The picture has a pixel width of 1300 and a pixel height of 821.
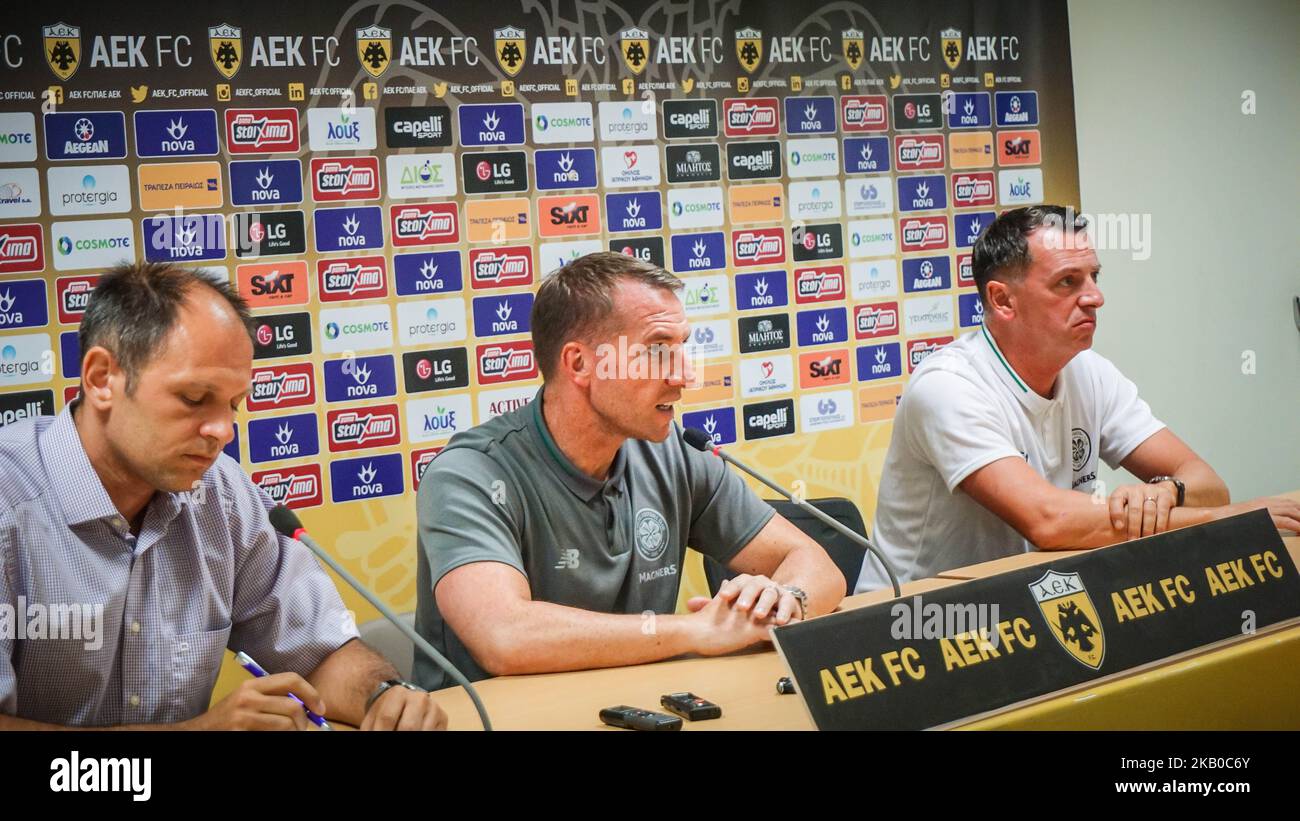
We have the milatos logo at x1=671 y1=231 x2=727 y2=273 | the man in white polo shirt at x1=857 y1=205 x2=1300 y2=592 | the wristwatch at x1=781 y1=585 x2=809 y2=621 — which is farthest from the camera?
the milatos logo at x1=671 y1=231 x2=727 y2=273

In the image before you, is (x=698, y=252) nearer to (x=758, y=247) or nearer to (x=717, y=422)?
(x=758, y=247)

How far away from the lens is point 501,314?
3229 mm

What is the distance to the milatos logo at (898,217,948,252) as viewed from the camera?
3797 millimetres

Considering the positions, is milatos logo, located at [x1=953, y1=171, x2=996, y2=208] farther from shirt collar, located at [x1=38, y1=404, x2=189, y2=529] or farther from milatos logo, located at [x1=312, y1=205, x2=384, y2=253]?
shirt collar, located at [x1=38, y1=404, x2=189, y2=529]

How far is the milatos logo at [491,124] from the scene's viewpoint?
10.3 ft

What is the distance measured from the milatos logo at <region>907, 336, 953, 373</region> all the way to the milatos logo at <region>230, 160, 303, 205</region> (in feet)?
6.46

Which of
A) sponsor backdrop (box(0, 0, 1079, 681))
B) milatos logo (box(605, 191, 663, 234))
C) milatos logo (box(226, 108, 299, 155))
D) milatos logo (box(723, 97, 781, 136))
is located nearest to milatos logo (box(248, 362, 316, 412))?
sponsor backdrop (box(0, 0, 1079, 681))

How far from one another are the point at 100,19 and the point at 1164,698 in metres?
2.68

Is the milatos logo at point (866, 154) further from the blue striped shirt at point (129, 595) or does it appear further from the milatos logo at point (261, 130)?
the blue striped shirt at point (129, 595)

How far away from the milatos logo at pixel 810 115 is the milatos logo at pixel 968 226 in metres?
0.56

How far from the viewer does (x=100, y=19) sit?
2.77 metres

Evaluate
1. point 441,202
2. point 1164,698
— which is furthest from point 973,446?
point 441,202
